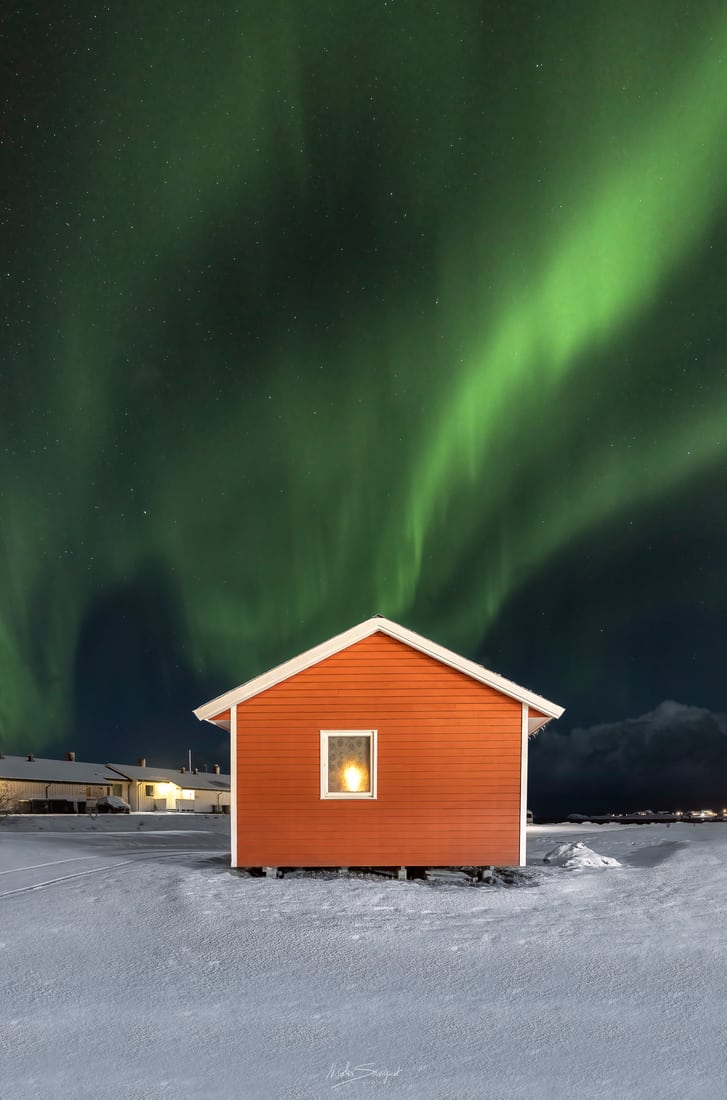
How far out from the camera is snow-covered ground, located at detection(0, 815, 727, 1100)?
6242 mm

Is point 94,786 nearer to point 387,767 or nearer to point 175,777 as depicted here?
point 175,777

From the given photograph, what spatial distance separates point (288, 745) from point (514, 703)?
452 cm

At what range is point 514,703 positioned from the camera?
15914mm

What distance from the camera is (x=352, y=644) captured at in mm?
15961

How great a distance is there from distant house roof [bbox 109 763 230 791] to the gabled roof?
60.7m

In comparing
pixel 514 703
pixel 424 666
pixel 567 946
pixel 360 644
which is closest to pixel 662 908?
pixel 567 946

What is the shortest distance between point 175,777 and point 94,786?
12.5 m

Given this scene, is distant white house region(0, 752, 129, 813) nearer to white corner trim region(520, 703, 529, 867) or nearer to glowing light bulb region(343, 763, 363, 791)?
glowing light bulb region(343, 763, 363, 791)

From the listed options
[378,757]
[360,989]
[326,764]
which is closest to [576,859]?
[378,757]

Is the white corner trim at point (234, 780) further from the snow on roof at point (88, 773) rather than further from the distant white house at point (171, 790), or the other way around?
the distant white house at point (171, 790)

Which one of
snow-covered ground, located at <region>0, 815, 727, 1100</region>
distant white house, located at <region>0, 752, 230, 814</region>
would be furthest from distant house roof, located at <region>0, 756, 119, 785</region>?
snow-covered ground, located at <region>0, 815, 727, 1100</region>

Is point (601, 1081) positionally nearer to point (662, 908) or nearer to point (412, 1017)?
point (412, 1017)

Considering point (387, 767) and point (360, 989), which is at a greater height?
point (387, 767)

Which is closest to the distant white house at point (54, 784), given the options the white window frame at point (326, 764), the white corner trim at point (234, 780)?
the white corner trim at point (234, 780)
